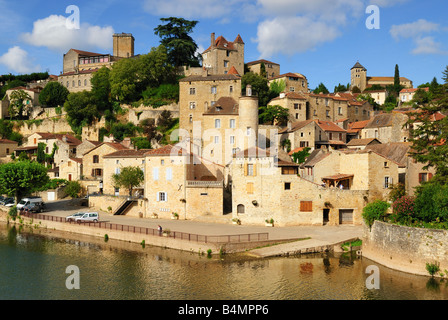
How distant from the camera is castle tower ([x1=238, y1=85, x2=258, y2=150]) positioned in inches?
2109

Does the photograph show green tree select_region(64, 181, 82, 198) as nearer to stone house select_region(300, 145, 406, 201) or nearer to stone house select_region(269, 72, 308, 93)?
stone house select_region(300, 145, 406, 201)

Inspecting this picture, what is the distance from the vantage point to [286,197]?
37344mm

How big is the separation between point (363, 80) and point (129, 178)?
87.6 meters

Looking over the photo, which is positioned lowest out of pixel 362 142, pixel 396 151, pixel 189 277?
pixel 189 277

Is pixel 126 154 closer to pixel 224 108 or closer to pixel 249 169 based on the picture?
pixel 224 108

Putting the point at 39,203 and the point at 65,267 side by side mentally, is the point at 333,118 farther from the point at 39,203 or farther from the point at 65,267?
the point at 65,267

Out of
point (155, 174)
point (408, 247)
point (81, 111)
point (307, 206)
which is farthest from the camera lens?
point (81, 111)

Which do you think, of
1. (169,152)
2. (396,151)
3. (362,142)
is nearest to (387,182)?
(396,151)

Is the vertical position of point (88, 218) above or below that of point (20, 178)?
below

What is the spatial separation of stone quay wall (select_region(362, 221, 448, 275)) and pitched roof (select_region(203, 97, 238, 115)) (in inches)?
1185

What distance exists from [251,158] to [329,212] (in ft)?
26.0

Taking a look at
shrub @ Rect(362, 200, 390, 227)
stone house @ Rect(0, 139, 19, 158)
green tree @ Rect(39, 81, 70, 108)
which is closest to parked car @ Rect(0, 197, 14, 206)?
stone house @ Rect(0, 139, 19, 158)

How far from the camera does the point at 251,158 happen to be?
1521 inches

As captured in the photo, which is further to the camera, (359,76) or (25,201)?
(359,76)
